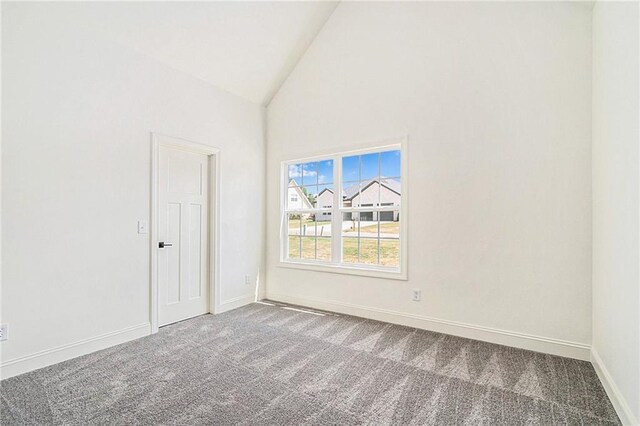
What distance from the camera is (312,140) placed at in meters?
4.07

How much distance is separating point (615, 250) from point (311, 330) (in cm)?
258

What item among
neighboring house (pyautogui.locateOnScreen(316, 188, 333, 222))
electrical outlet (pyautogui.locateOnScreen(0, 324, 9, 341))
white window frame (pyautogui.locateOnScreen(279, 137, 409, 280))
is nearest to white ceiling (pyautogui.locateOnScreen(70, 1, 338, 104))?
white window frame (pyautogui.locateOnScreen(279, 137, 409, 280))

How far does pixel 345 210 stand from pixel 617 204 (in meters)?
2.53

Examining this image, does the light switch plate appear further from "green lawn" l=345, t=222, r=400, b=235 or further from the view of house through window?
"green lawn" l=345, t=222, r=400, b=235

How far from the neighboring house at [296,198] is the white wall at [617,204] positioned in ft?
10.0

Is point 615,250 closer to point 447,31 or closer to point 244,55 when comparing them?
point 447,31

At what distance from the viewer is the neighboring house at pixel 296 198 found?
4316 mm

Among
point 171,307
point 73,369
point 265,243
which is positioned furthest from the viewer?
point 265,243

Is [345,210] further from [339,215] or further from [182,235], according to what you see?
[182,235]

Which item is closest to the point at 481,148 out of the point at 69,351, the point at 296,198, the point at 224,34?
the point at 296,198

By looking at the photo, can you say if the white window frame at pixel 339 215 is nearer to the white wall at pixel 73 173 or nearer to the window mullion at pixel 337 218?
the window mullion at pixel 337 218

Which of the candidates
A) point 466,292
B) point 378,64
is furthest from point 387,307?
point 378,64

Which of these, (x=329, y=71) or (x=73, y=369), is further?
(x=329, y=71)

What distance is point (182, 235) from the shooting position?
3.57 metres
